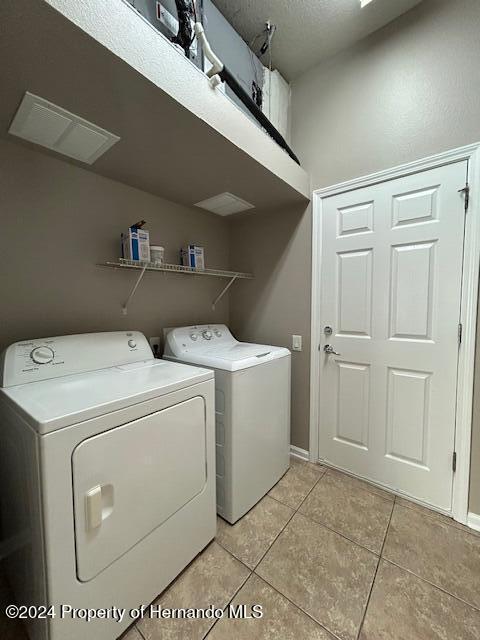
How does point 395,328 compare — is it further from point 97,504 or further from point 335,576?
point 97,504

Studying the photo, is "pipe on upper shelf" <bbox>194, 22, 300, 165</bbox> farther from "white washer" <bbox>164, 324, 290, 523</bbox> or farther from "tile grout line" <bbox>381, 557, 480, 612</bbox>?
"tile grout line" <bbox>381, 557, 480, 612</bbox>

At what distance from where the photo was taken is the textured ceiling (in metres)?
1.52

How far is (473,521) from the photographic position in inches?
58.0

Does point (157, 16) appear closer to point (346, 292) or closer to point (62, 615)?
point (346, 292)

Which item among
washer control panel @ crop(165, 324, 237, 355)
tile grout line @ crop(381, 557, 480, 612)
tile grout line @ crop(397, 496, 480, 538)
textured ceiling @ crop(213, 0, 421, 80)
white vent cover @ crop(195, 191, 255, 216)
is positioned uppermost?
textured ceiling @ crop(213, 0, 421, 80)

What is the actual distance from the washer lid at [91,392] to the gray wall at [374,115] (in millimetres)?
1138

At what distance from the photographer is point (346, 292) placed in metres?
1.84

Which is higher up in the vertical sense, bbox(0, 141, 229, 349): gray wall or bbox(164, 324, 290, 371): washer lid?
bbox(0, 141, 229, 349): gray wall

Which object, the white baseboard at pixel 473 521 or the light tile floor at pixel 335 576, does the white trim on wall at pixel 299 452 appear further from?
the white baseboard at pixel 473 521

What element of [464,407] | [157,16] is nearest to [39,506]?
[157,16]

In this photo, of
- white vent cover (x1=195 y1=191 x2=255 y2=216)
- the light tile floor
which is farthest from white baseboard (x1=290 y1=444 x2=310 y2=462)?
white vent cover (x1=195 y1=191 x2=255 y2=216)

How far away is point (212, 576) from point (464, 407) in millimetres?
1572

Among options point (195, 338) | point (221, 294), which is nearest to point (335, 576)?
point (195, 338)

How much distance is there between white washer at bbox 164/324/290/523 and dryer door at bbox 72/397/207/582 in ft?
0.79
